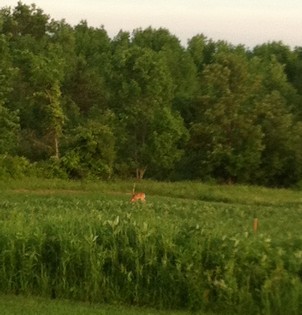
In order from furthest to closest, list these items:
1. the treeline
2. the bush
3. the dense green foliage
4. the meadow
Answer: the treeline
the bush
the meadow
the dense green foliage

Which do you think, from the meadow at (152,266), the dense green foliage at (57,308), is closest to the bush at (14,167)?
the meadow at (152,266)

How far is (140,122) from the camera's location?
47812mm

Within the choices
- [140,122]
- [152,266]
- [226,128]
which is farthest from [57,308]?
[140,122]

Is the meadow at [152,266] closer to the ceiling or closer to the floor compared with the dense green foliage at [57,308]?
closer to the ceiling

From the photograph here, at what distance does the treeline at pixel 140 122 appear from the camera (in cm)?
4216

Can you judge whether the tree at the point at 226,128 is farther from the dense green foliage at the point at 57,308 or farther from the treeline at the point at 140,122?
the dense green foliage at the point at 57,308

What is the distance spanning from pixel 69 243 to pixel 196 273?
2.00 metres

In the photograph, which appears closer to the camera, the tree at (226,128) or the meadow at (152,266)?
the meadow at (152,266)

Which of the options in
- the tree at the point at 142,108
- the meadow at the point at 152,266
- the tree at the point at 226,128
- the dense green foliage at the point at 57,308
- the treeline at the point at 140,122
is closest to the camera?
the dense green foliage at the point at 57,308

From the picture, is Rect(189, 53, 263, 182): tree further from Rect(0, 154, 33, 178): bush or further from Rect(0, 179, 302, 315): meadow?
Rect(0, 179, 302, 315): meadow

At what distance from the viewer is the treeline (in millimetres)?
42156

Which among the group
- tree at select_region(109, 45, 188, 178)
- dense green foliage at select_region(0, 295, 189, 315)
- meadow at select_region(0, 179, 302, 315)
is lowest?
dense green foliage at select_region(0, 295, 189, 315)

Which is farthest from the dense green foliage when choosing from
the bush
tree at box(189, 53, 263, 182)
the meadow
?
tree at box(189, 53, 263, 182)

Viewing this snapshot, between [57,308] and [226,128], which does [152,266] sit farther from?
[226,128]
